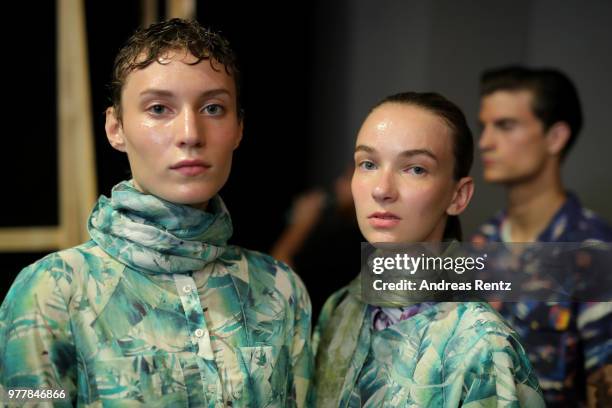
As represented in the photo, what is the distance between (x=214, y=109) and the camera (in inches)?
50.1

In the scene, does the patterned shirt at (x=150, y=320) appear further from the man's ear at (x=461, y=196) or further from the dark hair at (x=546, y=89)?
the dark hair at (x=546, y=89)

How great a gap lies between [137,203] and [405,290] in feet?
1.67

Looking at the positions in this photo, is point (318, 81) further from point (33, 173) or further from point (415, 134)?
point (415, 134)

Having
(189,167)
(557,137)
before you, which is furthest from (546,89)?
(189,167)

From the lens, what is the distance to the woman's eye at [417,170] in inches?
51.1

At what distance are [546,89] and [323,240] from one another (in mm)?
758

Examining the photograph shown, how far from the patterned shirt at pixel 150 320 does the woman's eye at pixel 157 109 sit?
0.15 metres

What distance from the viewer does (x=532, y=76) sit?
1967 millimetres

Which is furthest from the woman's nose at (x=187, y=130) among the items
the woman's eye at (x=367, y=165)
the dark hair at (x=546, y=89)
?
the dark hair at (x=546, y=89)

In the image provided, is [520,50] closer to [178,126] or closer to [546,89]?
[546,89]

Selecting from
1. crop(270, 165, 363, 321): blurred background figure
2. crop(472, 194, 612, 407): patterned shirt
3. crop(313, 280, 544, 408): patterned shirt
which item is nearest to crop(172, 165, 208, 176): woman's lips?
crop(313, 280, 544, 408): patterned shirt

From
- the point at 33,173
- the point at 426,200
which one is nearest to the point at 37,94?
the point at 33,173

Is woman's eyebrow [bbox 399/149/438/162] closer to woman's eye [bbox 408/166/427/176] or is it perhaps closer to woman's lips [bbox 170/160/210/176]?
woman's eye [bbox 408/166/427/176]

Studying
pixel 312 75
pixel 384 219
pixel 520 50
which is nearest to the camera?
pixel 384 219
